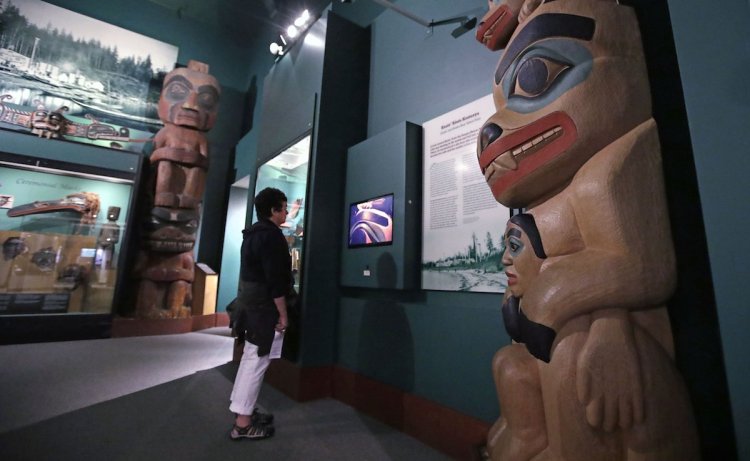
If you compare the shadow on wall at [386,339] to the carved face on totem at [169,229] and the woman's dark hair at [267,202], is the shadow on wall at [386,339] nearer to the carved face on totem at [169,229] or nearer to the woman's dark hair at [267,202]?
Result: the woman's dark hair at [267,202]

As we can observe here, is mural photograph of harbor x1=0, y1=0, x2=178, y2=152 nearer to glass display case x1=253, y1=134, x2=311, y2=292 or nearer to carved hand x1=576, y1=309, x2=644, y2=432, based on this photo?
glass display case x1=253, y1=134, x2=311, y2=292

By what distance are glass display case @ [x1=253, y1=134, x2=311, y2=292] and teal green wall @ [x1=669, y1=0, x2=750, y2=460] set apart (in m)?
2.48

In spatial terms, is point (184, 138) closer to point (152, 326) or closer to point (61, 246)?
point (61, 246)

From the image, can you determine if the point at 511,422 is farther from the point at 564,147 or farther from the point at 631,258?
the point at 564,147

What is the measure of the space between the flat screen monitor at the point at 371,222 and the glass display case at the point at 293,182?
18.9 inches

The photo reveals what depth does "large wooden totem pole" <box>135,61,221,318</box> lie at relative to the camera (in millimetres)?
4988

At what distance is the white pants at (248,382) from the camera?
2.01 m

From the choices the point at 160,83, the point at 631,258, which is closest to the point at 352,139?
the point at 631,258

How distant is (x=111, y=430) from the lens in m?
2.04

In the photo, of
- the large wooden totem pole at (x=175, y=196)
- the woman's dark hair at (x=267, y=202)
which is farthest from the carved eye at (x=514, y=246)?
the large wooden totem pole at (x=175, y=196)

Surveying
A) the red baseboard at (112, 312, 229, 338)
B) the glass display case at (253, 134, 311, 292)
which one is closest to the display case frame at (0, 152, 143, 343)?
the red baseboard at (112, 312, 229, 338)

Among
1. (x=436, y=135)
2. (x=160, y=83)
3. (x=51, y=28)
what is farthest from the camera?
(x=160, y=83)

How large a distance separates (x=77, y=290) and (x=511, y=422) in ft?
19.6

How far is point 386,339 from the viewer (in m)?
2.37
